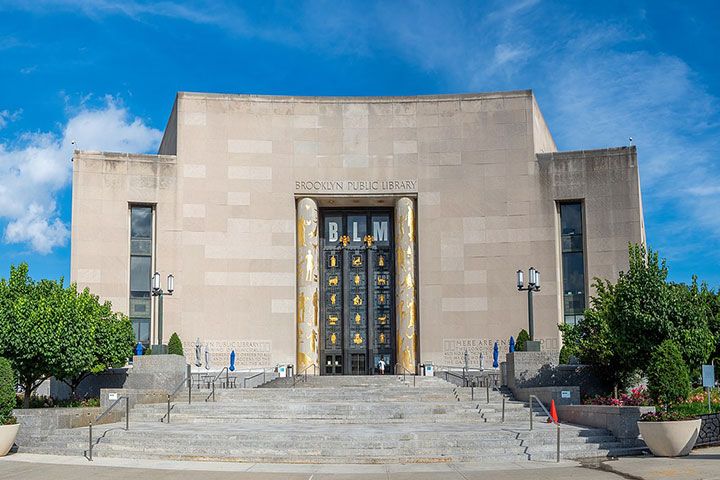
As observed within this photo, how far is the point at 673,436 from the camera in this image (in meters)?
17.6

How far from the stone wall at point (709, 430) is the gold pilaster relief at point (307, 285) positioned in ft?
67.3

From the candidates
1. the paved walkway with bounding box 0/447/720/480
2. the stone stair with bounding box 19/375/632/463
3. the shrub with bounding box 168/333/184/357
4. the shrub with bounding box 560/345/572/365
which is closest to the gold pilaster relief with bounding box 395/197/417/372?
the shrub with bounding box 560/345/572/365

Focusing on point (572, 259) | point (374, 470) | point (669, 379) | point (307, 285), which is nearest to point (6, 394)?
point (374, 470)

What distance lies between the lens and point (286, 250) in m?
37.0

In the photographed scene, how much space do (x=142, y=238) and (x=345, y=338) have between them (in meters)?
10.8

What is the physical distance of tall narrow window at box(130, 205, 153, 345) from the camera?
36.2 meters

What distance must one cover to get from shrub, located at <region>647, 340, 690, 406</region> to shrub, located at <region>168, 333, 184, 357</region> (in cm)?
1945

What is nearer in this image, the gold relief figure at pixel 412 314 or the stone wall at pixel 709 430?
the stone wall at pixel 709 430

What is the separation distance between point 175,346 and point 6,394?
45.4 feet

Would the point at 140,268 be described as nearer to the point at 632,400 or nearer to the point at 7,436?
the point at 7,436

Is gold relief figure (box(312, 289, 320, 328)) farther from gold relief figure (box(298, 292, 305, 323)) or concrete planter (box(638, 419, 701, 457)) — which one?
concrete planter (box(638, 419, 701, 457))

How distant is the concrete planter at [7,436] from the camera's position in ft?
61.2

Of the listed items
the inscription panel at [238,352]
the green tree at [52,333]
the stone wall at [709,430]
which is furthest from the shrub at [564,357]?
the green tree at [52,333]

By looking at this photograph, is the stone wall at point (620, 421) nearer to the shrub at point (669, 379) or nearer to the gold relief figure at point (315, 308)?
the shrub at point (669, 379)
